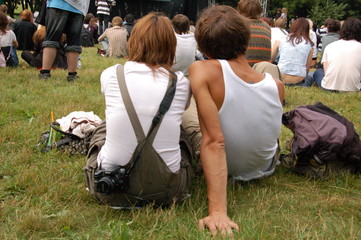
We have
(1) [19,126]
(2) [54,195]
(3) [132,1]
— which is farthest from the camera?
(3) [132,1]

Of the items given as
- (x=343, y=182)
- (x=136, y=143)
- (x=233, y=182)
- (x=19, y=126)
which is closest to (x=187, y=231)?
(x=136, y=143)

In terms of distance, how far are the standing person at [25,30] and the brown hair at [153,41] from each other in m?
9.15

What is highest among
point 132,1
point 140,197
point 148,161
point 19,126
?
point 148,161

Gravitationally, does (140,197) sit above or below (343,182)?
above

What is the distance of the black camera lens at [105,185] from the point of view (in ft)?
6.92

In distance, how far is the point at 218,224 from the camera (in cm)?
207

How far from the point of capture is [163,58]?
2342 mm

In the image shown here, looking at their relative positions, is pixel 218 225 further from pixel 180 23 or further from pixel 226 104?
pixel 180 23

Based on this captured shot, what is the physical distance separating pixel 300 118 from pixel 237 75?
939 millimetres

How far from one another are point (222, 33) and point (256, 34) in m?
2.74

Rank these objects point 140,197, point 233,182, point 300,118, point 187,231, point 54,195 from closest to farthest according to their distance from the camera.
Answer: point 187,231
point 140,197
point 54,195
point 233,182
point 300,118

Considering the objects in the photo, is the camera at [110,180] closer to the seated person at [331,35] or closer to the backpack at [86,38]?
the seated person at [331,35]

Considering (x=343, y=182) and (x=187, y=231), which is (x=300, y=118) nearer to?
(x=343, y=182)

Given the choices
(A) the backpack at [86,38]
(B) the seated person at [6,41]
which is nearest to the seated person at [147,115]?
(B) the seated person at [6,41]
